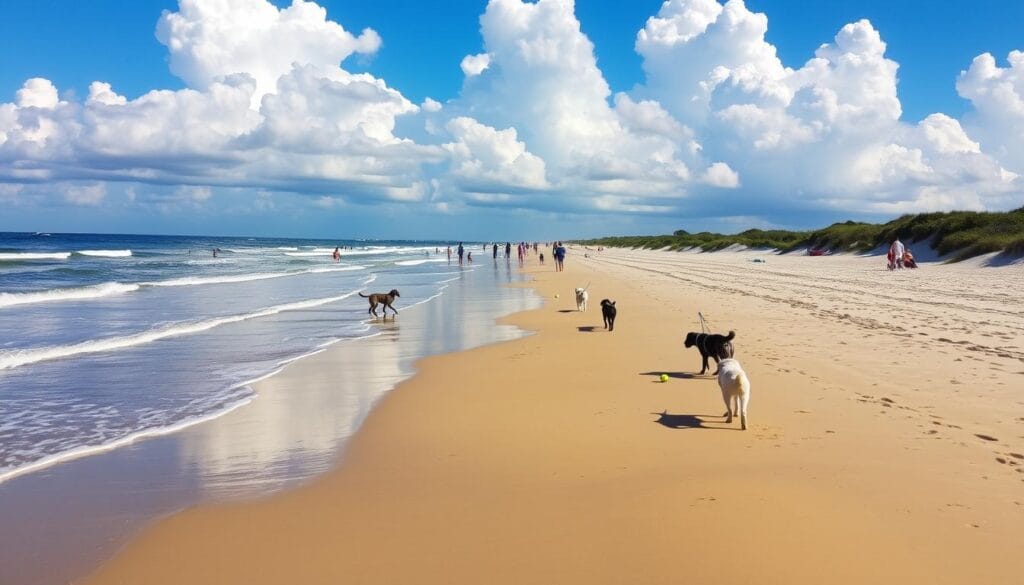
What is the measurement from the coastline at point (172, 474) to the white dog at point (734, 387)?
3975mm

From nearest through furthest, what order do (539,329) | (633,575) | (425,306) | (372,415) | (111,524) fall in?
(633,575)
(111,524)
(372,415)
(539,329)
(425,306)

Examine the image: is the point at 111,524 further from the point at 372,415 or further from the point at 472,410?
the point at 472,410

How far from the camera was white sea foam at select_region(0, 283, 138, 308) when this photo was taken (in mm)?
22297

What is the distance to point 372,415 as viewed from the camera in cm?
788

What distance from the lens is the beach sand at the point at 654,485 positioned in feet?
12.8

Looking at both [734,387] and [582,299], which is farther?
[582,299]

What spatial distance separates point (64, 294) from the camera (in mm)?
24469

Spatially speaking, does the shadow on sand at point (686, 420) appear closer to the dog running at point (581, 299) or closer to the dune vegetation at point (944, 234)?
the dog running at point (581, 299)

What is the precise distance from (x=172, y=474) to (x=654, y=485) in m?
4.18

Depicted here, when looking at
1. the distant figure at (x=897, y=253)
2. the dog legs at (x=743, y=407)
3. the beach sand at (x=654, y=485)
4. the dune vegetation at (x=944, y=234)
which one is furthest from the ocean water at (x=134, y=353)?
the dune vegetation at (x=944, y=234)

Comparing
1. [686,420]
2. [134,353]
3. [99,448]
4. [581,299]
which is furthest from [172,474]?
[581,299]

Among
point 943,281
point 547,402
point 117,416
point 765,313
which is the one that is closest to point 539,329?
point 765,313

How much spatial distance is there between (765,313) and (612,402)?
9714mm

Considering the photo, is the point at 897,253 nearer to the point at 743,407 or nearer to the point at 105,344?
the point at 743,407
